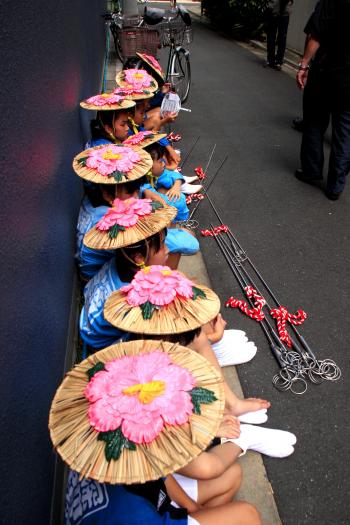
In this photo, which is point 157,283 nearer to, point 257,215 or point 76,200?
point 76,200

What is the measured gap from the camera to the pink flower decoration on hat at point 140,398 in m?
1.08

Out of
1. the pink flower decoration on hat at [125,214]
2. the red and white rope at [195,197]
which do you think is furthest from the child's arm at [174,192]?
the pink flower decoration on hat at [125,214]

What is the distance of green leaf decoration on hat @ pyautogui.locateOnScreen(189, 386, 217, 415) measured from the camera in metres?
1.16

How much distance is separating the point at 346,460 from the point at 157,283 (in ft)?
5.19

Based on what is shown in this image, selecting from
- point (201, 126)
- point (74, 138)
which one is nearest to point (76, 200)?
point (74, 138)

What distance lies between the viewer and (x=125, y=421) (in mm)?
1088

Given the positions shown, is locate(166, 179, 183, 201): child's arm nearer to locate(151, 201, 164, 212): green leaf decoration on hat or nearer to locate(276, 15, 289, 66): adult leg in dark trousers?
locate(151, 201, 164, 212): green leaf decoration on hat

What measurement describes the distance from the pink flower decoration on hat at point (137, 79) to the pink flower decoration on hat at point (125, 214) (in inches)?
99.9

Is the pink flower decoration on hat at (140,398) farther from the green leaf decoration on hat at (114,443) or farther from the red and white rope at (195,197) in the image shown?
the red and white rope at (195,197)

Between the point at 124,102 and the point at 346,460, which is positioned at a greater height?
the point at 124,102

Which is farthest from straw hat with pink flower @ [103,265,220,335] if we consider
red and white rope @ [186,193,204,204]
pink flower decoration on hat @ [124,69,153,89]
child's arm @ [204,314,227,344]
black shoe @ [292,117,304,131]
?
black shoe @ [292,117,304,131]

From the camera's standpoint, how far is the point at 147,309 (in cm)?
166

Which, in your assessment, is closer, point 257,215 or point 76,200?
point 76,200

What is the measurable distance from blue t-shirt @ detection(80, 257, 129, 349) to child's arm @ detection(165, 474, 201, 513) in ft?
2.46
